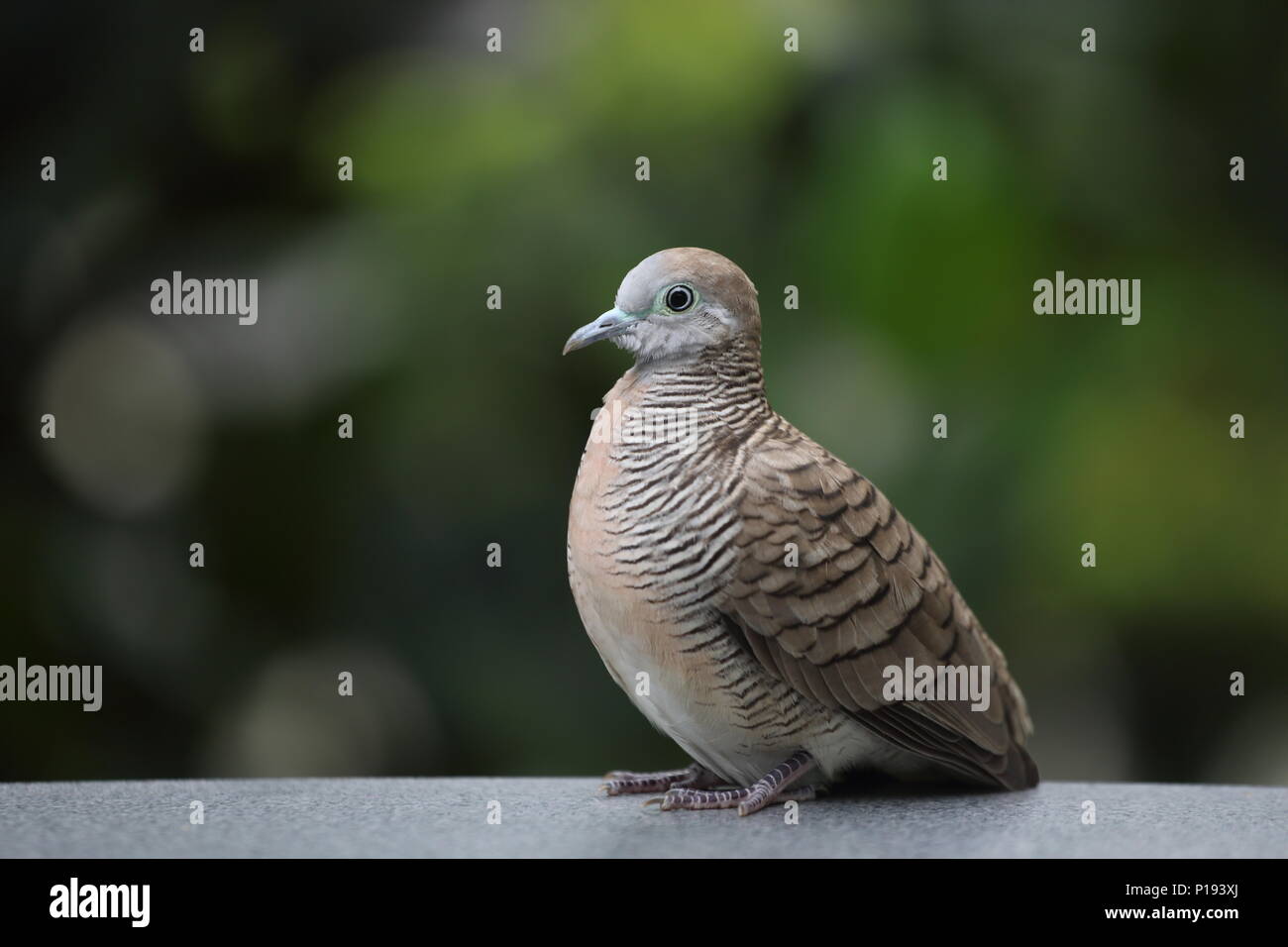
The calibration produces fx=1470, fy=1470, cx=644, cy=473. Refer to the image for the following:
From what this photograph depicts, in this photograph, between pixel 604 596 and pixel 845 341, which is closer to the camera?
pixel 604 596

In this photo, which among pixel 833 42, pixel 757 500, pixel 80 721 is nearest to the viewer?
pixel 757 500

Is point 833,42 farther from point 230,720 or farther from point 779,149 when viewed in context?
point 230,720

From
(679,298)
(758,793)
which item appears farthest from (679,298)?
(758,793)

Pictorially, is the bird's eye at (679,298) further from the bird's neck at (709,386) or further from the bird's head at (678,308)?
the bird's neck at (709,386)

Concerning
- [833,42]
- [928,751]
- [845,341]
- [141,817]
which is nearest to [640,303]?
[928,751]

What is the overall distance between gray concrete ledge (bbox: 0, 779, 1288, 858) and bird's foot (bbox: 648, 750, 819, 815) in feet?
0.09

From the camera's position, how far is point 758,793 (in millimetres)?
3229

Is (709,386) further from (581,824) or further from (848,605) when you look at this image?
(581,824)

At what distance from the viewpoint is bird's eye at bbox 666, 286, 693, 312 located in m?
3.23

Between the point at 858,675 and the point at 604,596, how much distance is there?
58cm

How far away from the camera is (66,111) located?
532 cm

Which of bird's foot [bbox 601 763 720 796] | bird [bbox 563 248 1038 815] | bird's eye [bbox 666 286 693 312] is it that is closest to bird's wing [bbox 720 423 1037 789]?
bird [bbox 563 248 1038 815]

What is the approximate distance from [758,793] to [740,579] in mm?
505

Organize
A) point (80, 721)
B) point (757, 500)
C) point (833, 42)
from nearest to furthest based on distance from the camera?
point (757, 500)
point (80, 721)
point (833, 42)
